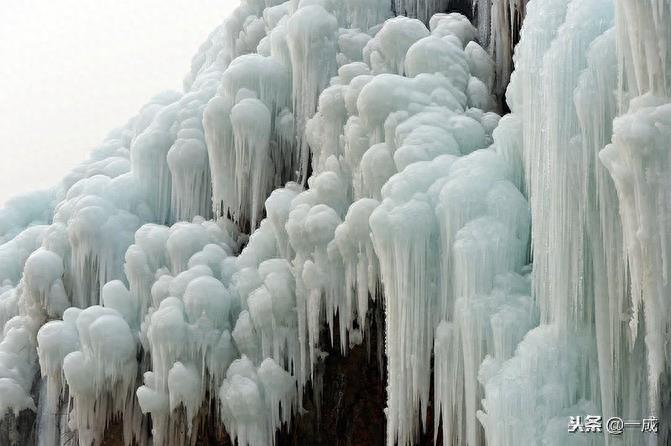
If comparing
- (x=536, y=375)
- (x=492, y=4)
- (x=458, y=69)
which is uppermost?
(x=492, y=4)

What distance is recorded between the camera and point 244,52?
32.3 ft

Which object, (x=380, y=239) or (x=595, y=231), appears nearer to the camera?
(x=595, y=231)

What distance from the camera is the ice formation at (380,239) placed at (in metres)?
5.02

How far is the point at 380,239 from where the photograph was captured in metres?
6.26

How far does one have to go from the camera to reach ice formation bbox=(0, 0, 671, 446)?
16.5ft

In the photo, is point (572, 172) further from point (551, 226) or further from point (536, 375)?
point (536, 375)

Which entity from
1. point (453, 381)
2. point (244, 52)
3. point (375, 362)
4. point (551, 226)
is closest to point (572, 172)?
point (551, 226)

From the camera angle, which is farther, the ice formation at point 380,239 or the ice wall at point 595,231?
the ice formation at point 380,239

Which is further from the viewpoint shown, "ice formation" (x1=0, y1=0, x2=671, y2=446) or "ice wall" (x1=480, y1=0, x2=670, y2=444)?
"ice formation" (x1=0, y1=0, x2=671, y2=446)

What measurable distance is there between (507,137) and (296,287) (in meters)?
2.12

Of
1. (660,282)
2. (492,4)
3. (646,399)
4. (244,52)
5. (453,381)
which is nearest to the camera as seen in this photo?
(660,282)

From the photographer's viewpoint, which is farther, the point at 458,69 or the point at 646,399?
the point at 458,69

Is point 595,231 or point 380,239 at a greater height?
point 380,239

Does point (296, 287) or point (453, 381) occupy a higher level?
point (296, 287)
